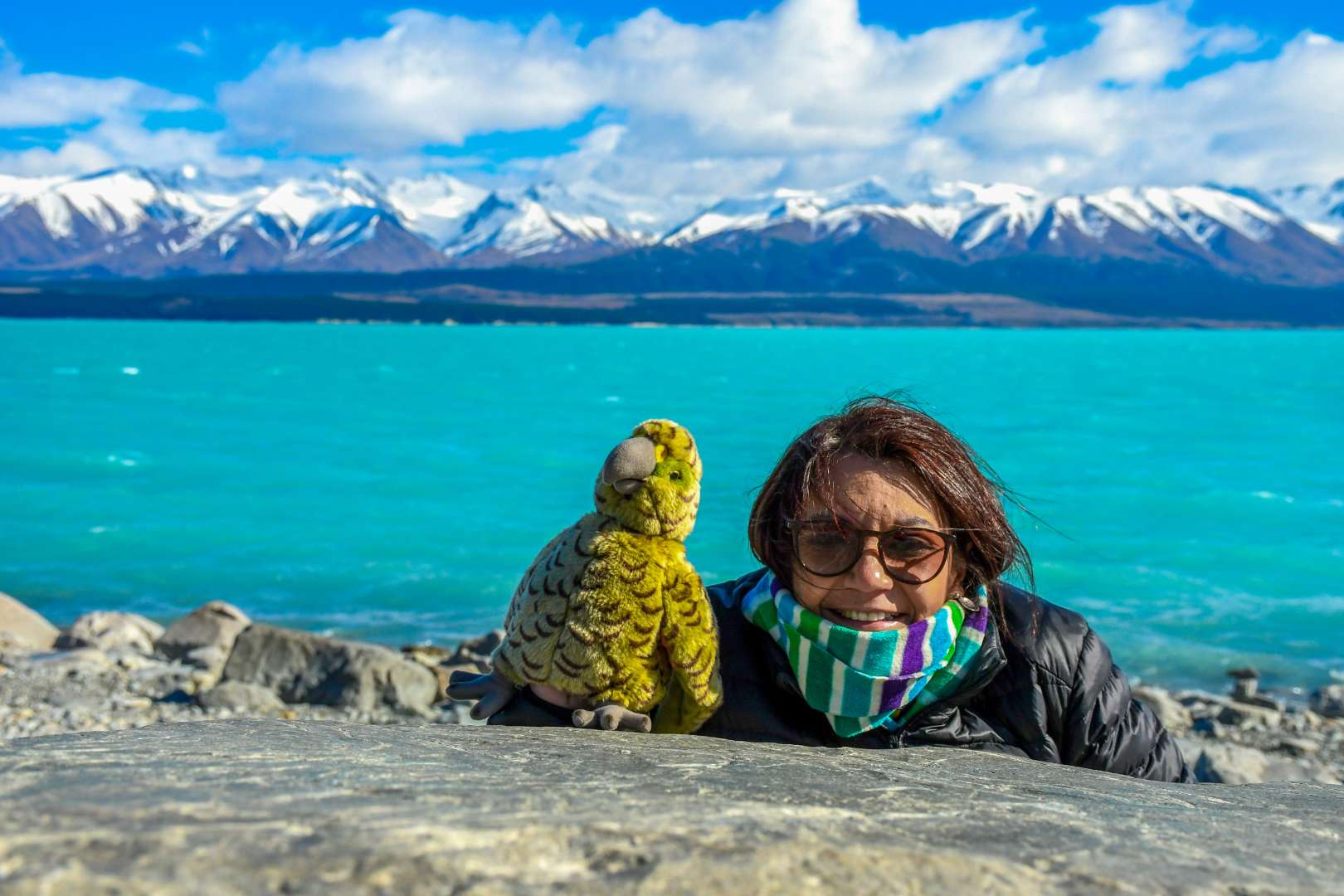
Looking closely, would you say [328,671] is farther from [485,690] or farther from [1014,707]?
[1014,707]

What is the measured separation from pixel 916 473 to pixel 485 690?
38.4 inches

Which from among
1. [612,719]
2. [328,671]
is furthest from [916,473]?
[328,671]

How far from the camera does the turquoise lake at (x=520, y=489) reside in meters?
14.2

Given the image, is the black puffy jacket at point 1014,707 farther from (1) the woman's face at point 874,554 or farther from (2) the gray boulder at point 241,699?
(2) the gray boulder at point 241,699

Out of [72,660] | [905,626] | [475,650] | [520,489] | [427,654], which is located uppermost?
[520,489]

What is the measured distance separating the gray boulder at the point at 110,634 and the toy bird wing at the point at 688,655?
9640 millimetres

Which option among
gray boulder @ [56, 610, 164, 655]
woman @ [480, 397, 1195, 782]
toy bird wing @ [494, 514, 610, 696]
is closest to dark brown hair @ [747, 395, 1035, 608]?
woman @ [480, 397, 1195, 782]

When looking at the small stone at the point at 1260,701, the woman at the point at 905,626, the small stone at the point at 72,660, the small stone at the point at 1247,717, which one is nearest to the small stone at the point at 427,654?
the small stone at the point at 72,660

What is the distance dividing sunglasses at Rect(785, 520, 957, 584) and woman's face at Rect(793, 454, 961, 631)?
0.01 metres

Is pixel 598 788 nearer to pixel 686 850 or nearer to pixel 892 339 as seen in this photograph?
pixel 686 850

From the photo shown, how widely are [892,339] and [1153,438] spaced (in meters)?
117

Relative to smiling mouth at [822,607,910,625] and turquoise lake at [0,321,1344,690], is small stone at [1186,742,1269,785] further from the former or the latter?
smiling mouth at [822,607,910,625]

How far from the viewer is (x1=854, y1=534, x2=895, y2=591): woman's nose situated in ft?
7.01

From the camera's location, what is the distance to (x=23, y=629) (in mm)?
11281
